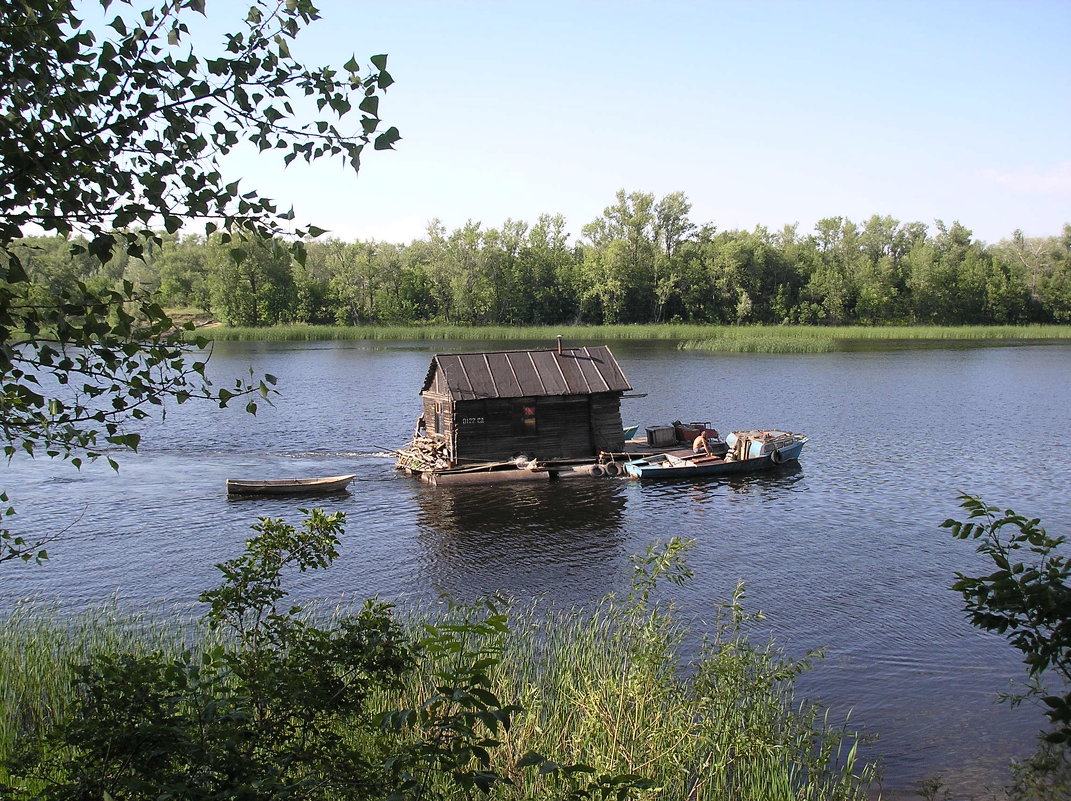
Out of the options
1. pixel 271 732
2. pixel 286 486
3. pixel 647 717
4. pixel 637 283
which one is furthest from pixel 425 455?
pixel 637 283

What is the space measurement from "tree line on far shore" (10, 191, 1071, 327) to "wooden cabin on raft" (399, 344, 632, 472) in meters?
82.0

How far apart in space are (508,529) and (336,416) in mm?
23544

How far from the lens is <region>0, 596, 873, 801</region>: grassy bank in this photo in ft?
29.5

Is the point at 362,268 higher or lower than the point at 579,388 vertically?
higher

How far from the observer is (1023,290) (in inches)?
4653

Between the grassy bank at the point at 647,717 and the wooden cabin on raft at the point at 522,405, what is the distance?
58.7 feet

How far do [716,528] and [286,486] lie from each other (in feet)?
46.4

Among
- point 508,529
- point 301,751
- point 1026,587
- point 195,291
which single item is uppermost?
point 195,291

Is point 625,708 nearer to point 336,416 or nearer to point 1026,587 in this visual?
point 1026,587

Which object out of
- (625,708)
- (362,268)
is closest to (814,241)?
(362,268)

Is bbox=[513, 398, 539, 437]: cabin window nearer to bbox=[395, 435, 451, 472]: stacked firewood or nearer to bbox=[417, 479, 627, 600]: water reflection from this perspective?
bbox=[417, 479, 627, 600]: water reflection

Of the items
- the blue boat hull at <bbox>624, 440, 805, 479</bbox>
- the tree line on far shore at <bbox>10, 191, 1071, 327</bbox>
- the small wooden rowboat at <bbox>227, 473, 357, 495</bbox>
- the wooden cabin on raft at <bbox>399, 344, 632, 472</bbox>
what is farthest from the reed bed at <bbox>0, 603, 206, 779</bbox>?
the tree line on far shore at <bbox>10, 191, 1071, 327</bbox>

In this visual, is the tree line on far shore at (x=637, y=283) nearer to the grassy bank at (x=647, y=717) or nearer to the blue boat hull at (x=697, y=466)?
the blue boat hull at (x=697, y=466)

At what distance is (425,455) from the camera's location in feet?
107
